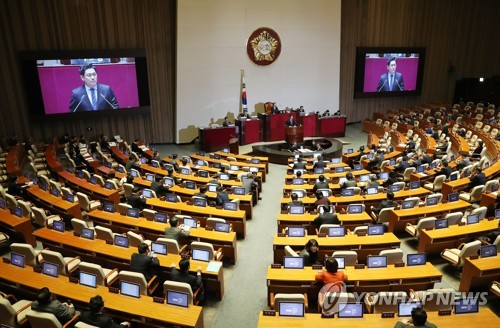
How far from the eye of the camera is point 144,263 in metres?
6.13

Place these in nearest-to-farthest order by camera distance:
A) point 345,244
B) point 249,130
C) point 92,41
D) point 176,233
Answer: point 345,244
point 176,233
point 92,41
point 249,130

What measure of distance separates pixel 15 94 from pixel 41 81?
125 centimetres

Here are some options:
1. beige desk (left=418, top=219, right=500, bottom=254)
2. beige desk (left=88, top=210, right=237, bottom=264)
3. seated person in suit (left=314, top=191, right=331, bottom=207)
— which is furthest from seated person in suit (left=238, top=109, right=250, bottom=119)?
beige desk (left=418, top=219, right=500, bottom=254)

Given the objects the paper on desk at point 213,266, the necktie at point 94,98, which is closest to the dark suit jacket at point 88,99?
the necktie at point 94,98

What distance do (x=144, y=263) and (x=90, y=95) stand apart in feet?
41.0

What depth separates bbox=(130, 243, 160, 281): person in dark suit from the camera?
6.13 metres

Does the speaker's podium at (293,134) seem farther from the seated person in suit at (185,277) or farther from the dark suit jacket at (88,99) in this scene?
the seated person in suit at (185,277)

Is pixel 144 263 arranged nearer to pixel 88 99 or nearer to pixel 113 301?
pixel 113 301

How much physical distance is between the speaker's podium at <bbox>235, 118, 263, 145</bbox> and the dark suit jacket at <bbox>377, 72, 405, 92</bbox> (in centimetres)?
879

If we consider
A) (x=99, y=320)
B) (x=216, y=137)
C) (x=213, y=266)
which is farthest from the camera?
(x=216, y=137)

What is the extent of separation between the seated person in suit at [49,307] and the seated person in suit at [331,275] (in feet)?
11.8

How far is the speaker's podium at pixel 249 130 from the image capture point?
58.1 ft

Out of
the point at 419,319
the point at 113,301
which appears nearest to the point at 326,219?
the point at 419,319

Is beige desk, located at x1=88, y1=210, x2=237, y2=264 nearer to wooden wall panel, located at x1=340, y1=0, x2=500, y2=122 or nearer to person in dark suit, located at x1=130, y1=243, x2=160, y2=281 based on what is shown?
person in dark suit, located at x1=130, y1=243, x2=160, y2=281
